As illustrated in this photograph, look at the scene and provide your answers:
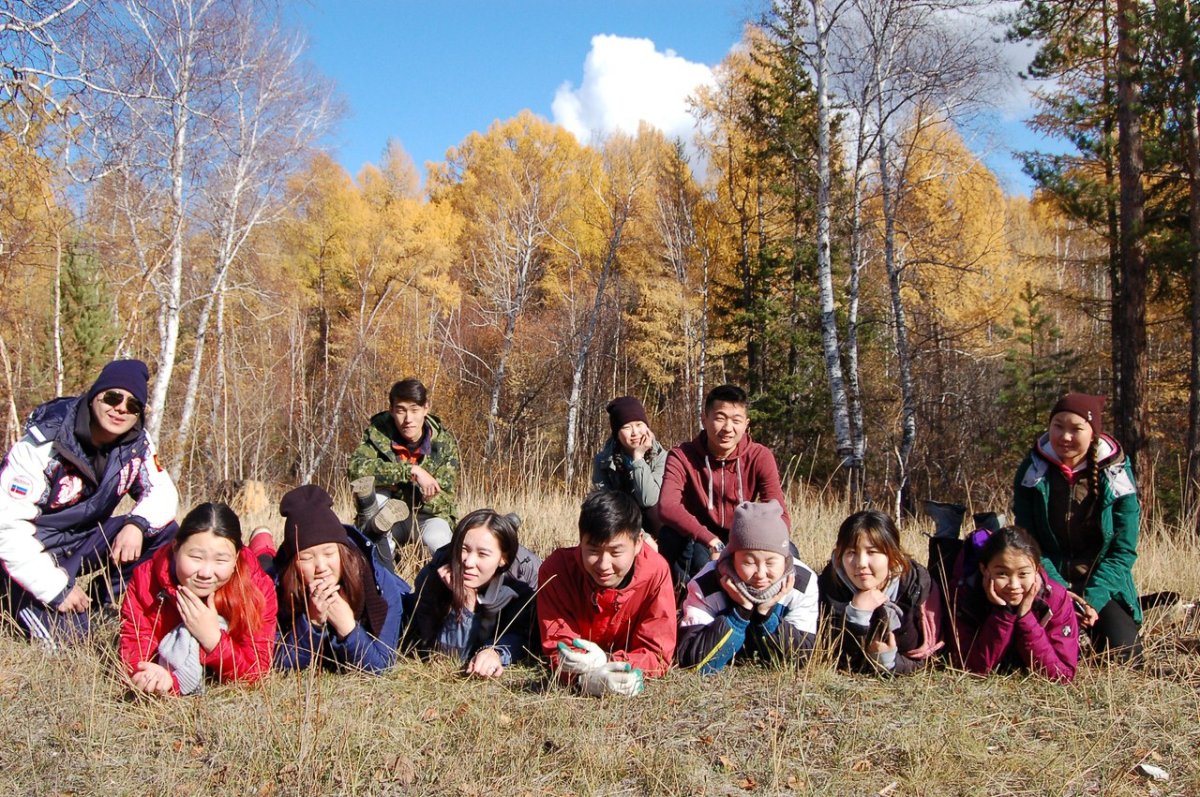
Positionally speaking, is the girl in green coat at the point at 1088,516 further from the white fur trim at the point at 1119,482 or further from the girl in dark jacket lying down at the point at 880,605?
the girl in dark jacket lying down at the point at 880,605

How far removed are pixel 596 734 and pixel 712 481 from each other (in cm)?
171

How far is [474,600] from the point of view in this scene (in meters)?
3.12

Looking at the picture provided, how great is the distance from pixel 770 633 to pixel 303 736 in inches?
67.3

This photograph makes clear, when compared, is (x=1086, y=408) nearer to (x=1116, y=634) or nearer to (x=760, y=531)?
(x=1116, y=634)

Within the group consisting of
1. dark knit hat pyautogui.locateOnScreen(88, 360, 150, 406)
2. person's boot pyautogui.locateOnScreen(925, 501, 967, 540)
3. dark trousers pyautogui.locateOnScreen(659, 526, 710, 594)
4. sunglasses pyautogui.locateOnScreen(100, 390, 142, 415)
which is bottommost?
dark trousers pyautogui.locateOnScreen(659, 526, 710, 594)

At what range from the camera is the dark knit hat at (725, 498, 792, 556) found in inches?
115

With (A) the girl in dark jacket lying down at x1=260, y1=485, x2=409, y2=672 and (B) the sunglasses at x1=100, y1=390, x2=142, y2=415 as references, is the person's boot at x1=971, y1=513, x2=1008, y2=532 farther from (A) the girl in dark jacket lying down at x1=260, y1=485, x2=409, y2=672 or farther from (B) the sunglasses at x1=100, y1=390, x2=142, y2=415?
(B) the sunglasses at x1=100, y1=390, x2=142, y2=415

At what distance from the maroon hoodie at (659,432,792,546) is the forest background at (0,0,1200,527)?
2.71m

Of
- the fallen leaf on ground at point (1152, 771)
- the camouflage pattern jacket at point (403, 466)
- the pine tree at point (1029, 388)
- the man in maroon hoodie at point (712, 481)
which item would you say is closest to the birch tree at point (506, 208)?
the camouflage pattern jacket at point (403, 466)

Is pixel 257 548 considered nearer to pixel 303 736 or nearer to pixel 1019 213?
pixel 303 736

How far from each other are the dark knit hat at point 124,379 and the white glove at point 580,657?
203 cm

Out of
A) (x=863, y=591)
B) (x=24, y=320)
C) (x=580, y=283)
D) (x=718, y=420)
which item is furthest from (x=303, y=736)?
(x=580, y=283)

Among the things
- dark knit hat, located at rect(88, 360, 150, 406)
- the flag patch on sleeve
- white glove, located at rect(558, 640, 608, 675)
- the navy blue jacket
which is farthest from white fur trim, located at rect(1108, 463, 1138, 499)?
the flag patch on sleeve

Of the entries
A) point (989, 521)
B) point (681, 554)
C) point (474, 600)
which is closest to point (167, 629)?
point (474, 600)
